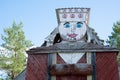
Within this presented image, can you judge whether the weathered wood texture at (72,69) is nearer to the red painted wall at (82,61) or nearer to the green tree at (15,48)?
the red painted wall at (82,61)

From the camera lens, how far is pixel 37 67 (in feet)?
38.8

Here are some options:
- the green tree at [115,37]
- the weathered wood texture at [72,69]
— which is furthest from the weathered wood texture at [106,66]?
the green tree at [115,37]

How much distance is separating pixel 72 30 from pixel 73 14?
906mm

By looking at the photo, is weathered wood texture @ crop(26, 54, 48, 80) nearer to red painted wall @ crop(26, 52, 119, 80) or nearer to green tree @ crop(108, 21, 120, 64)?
red painted wall @ crop(26, 52, 119, 80)

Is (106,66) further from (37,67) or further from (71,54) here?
(37,67)

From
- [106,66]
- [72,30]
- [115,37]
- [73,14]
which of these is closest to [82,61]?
[106,66]

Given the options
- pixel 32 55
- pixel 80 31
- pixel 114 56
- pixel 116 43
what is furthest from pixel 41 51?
pixel 116 43

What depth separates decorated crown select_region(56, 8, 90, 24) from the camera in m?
13.1

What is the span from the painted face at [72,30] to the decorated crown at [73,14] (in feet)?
0.78

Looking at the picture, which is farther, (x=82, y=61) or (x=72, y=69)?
(x=82, y=61)

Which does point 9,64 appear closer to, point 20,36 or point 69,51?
point 20,36

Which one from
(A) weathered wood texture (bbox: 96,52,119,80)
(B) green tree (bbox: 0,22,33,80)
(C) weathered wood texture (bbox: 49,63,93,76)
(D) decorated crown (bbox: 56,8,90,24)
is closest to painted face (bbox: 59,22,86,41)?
(D) decorated crown (bbox: 56,8,90,24)

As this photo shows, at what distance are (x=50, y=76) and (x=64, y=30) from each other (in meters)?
2.50

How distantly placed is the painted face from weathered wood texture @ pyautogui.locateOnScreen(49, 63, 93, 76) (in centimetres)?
165
